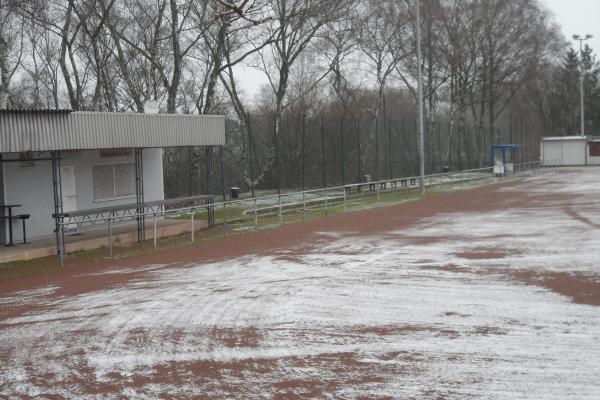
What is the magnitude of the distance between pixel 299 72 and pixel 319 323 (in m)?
46.6

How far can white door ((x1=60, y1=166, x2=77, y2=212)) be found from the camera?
2041 centimetres

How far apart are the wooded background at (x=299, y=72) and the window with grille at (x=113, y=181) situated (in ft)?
12.3

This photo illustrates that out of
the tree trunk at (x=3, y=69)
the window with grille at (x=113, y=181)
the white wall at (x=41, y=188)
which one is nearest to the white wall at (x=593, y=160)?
the tree trunk at (x=3, y=69)

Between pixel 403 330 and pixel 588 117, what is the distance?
264 feet

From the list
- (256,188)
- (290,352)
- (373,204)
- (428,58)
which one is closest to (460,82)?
(428,58)

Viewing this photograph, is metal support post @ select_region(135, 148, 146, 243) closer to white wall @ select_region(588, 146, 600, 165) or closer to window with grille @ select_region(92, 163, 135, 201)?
window with grille @ select_region(92, 163, 135, 201)

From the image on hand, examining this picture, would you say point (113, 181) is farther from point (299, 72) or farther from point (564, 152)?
point (564, 152)

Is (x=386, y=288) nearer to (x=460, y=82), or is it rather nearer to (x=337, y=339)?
(x=337, y=339)

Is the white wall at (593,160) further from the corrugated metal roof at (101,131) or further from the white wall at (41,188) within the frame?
the white wall at (41,188)

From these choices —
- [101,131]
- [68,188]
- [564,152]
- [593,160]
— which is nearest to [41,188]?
[68,188]

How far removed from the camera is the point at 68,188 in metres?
20.6

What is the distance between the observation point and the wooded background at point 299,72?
3400 cm

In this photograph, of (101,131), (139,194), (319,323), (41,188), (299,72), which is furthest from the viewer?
(299,72)

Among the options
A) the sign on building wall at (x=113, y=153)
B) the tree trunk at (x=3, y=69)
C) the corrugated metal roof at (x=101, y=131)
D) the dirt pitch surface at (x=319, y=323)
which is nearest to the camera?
the dirt pitch surface at (x=319, y=323)
